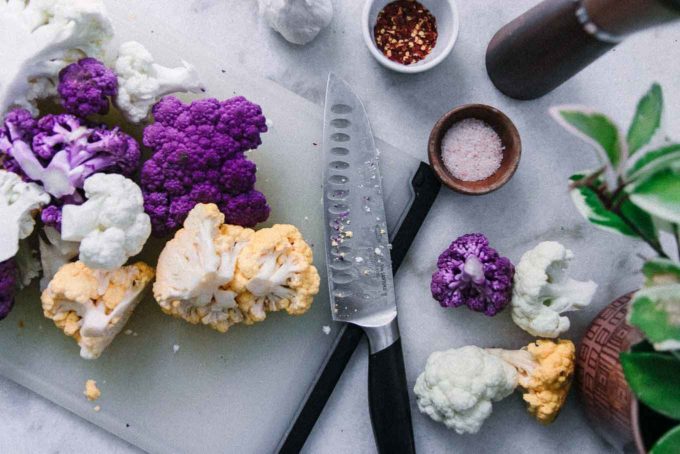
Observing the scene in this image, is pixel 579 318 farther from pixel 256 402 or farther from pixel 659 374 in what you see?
pixel 256 402

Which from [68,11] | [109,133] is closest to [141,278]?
[109,133]

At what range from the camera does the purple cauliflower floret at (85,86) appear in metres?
0.96

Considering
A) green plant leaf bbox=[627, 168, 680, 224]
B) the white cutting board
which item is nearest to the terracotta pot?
green plant leaf bbox=[627, 168, 680, 224]

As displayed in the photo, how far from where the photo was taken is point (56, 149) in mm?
973

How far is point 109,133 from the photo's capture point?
995 millimetres

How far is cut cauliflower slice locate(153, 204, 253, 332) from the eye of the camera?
0.98m

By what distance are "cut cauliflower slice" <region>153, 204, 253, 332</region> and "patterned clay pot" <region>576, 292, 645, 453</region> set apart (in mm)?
553

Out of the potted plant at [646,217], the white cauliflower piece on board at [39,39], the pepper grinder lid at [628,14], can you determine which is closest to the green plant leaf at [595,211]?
the potted plant at [646,217]

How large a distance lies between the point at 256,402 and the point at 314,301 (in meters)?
0.19

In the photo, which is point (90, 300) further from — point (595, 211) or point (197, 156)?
point (595, 211)

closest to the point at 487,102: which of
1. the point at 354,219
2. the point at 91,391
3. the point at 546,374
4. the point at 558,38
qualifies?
the point at 558,38

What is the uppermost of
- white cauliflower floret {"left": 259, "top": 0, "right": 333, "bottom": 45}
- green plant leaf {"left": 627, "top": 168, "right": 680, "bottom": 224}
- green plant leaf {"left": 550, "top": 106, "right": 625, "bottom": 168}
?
green plant leaf {"left": 550, "top": 106, "right": 625, "bottom": 168}

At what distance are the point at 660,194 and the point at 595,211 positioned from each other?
0.30 feet

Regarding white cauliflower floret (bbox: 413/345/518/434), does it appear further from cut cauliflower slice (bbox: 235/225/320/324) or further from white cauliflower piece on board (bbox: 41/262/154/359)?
white cauliflower piece on board (bbox: 41/262/154/359)
